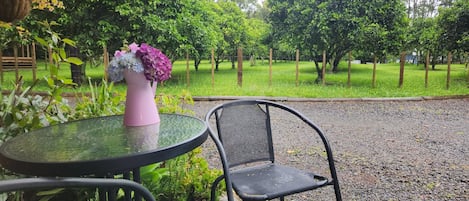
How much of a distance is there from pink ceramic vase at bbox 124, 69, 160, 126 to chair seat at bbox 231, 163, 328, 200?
0.49m

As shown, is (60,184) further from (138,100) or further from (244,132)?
(244,132)

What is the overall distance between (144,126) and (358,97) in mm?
5699

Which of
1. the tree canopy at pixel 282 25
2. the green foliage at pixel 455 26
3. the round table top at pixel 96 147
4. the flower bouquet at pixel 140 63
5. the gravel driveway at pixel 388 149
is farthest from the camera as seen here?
the green foliage at pixel 455 26

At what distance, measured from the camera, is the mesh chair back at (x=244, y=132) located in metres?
1.61

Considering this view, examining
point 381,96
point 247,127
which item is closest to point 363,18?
point 381,96

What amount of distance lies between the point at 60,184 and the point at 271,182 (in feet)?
3.14

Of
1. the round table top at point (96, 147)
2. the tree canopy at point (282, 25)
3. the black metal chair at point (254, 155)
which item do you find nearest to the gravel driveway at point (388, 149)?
the black metal chair at point (254, 155)

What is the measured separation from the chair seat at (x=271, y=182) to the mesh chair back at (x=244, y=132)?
0.07 m

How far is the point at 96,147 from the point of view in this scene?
42.4 inches

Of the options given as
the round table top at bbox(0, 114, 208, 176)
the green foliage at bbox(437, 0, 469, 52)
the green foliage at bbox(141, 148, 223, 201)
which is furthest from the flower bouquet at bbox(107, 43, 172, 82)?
the green foliage at bbox(437, 0, 469, 52)

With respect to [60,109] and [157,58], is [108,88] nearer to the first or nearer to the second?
[60,109]

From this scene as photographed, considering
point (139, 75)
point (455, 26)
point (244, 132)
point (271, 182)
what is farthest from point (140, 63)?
point (455, 26)

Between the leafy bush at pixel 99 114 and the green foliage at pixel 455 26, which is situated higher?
the green foliage at pixel 455 26

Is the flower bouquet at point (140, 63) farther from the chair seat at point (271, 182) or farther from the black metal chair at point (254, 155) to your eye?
the chair seat at point (271, 182)
